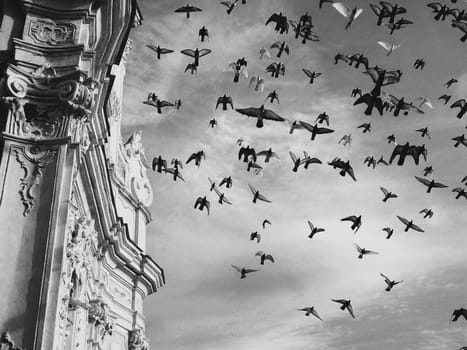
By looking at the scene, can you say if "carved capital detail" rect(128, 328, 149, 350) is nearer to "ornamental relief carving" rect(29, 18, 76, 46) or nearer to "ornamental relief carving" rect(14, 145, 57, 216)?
"ornamental relief carving" rect(14, 145, 57, 216)

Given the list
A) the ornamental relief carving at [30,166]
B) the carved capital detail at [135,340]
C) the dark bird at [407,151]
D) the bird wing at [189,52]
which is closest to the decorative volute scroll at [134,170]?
the carved capital detail at [135,340]

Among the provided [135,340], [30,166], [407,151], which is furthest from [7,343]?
[135,340]

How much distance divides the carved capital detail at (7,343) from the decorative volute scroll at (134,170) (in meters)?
12.6

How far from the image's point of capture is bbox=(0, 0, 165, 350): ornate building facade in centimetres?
963

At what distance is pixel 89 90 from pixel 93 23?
198 cm

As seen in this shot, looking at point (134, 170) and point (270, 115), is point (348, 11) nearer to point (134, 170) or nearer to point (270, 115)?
point (270, 115)

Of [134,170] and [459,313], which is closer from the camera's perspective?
[459,313]

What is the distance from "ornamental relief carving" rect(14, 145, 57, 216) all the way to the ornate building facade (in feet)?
0.06

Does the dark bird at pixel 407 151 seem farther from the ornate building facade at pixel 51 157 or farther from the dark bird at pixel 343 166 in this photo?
the ornate building facade at pixel 51 157

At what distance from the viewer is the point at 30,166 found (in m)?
10.6

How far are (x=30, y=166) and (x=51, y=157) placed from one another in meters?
0.40

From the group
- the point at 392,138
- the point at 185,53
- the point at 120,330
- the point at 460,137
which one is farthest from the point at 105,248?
the point at 460,137

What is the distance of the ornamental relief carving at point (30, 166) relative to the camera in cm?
→ 1036

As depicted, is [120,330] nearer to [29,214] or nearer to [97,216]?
[97,216]
